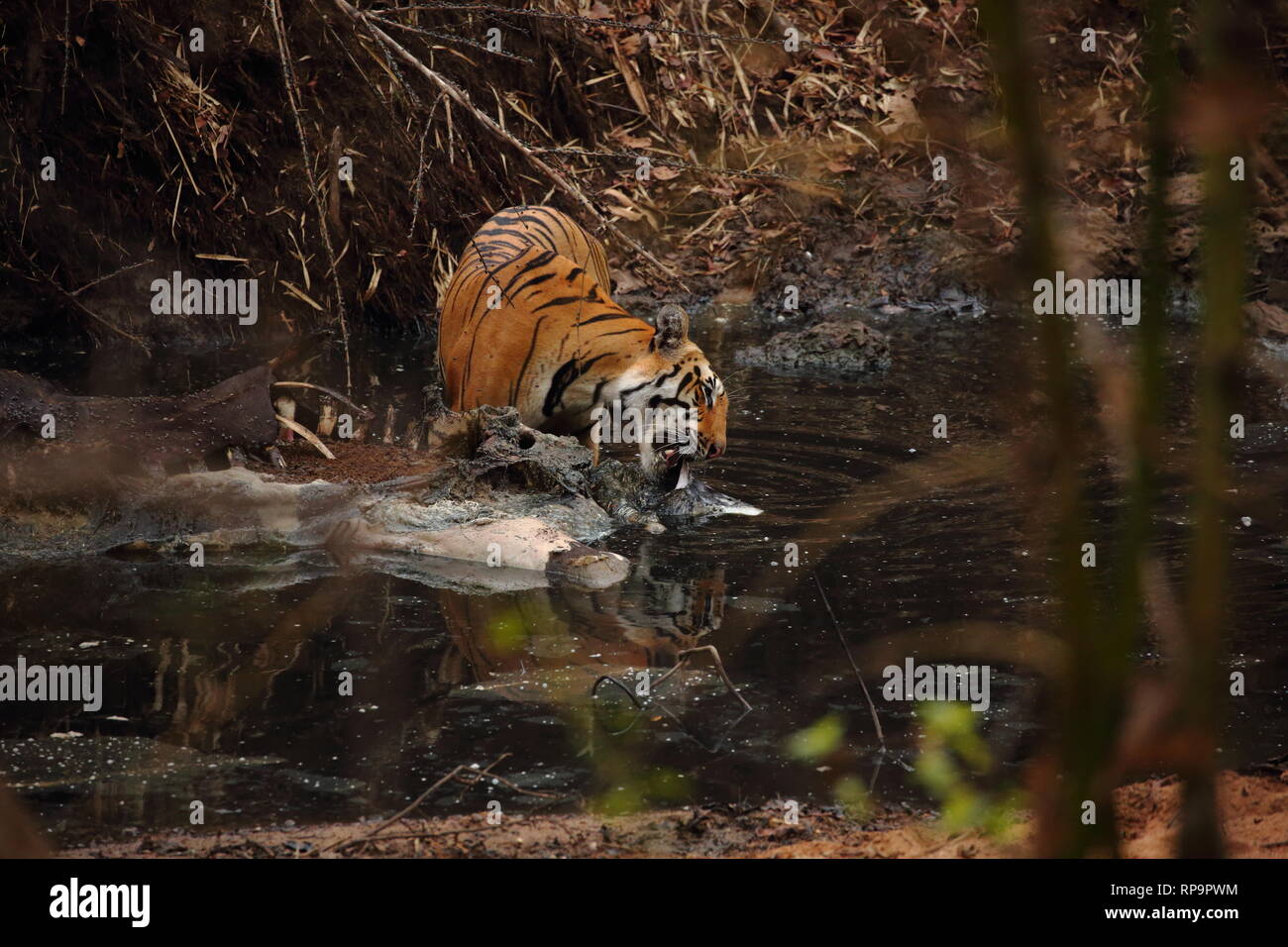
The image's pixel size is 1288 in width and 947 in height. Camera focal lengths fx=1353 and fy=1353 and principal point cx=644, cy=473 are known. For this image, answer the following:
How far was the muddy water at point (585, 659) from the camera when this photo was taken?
3199mm

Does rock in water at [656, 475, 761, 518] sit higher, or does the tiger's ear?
the tiger's ear

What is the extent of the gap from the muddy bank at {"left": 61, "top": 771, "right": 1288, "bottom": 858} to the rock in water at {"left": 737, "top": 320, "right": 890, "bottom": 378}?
4954mm

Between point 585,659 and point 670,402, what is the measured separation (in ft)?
6.02

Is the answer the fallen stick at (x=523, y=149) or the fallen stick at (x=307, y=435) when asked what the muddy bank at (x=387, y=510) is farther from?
the fallen stick at (x=523, y=149)

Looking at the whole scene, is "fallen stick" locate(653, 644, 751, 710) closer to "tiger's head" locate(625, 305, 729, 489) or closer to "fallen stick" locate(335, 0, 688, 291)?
"fallen stick" locate(335, 0, 688, 291)

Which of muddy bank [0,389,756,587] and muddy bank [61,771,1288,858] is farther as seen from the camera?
muddy bank [0,389,756,587]

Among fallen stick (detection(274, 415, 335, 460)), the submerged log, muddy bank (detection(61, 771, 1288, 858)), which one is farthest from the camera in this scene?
fallen stick (detection(274, 415, 335, 460))

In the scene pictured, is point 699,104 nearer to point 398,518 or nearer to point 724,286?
point 724,286

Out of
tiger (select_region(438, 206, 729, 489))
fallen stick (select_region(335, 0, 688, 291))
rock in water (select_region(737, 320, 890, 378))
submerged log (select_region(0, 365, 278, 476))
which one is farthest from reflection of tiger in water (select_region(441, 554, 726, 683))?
rock in water (select_region(737, 320, 890, 378))

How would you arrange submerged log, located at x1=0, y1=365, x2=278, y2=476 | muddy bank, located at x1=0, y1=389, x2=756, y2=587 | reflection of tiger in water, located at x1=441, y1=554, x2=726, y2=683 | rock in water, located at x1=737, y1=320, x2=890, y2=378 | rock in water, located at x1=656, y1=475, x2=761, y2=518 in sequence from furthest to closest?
1. rock in water, located at x1=737, y1=320, x2=890, y2=378
2. rock in water, located at x1=656, y1=475, x2=761, y2=518
3. submerged log, located at x1=0, y1=365, x2=278, y2=476
4. muddy bank, located at x1=0, y1=389, x2=756, y2=587
5. reflection of tiger in water, located at x1=441, y1=554, x2=726, y2=683

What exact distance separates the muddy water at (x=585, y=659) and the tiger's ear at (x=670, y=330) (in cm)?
62

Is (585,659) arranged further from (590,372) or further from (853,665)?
(590,372)

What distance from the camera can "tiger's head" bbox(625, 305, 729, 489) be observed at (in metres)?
5.56

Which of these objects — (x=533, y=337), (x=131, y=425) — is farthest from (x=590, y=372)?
(x=131, y=425)
